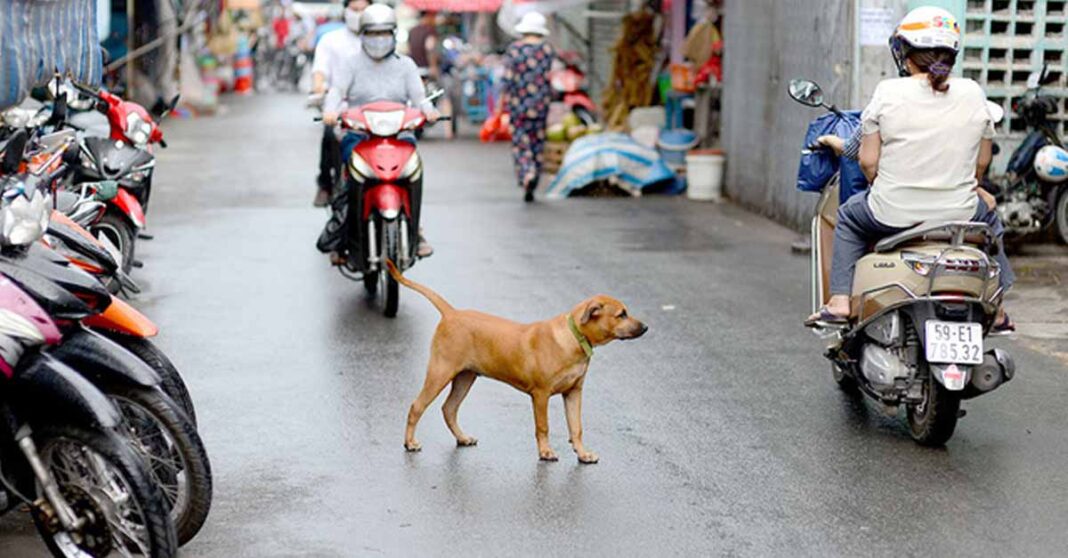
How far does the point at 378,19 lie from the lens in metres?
10.9

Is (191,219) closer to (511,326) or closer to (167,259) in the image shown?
(167,259)

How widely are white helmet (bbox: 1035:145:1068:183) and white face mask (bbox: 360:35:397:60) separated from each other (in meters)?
4.89

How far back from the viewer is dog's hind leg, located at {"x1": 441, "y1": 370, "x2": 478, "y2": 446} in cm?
706

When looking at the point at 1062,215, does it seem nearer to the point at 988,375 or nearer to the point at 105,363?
the point at 988,375

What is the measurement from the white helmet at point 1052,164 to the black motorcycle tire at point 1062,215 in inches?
11.8

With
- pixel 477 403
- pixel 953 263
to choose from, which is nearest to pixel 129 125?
pixel 477 403

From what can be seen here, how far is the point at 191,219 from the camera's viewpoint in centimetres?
1548

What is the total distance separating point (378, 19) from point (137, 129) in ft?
5.56

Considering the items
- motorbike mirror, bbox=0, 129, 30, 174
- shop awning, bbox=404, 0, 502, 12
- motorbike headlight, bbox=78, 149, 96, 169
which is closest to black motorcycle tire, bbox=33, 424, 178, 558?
motorbike mirror, bbox=0, 129, 30, 174

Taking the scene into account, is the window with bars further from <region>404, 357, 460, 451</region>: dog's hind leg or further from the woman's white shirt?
<region>404, 357, 460, 451</region>: dog's hind leg

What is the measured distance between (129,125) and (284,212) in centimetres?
513

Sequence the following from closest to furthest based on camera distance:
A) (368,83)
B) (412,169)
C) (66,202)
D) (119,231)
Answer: (66,202), (412,169), (119,231), (368,83)

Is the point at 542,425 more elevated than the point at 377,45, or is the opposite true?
the point at 377,45

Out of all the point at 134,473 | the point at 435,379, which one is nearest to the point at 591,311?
the point at 435,379
